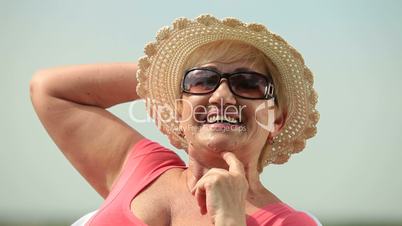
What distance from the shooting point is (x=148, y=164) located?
3.27 m

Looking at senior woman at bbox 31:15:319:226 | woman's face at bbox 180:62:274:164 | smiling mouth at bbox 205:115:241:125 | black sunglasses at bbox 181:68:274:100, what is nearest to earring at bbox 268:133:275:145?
senior woman at bbox 31:15:319:226

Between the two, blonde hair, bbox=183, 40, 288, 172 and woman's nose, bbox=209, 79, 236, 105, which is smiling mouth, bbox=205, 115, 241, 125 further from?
blonde hair, bbox=183, 40, 288, 172

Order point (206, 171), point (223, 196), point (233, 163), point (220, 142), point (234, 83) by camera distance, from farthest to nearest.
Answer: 1. point (206, 171)
2. point (234, 83)
3. point (220, 142)
4. point (233, 163)
5. point (223, 196)

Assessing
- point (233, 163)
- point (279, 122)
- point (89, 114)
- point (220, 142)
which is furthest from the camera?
→ point (89, 114)

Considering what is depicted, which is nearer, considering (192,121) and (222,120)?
(222,120)

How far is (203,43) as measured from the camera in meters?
3.27

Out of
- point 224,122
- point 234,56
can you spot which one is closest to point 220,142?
point 224,122

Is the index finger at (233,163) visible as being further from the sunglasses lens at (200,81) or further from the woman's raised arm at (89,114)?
the woman's raised arm at (89,114)

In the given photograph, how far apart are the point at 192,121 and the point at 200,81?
0.17m

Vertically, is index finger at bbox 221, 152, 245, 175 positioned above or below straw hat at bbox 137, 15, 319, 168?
below

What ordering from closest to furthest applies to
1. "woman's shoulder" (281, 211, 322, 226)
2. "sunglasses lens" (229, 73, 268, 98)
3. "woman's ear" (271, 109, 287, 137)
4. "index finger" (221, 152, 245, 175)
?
"index finger" (221, 152, 245, 175) < "woman's shoulder" (281, 211, 322, 226) < "sunglasses lens" (229, 73, 268, 98) < "woman's ear" (271, 109, 287, 137)

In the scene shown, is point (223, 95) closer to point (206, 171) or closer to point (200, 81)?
point (200, 81)

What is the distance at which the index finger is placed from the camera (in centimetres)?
274

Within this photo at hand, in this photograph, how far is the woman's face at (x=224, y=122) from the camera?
298cm
